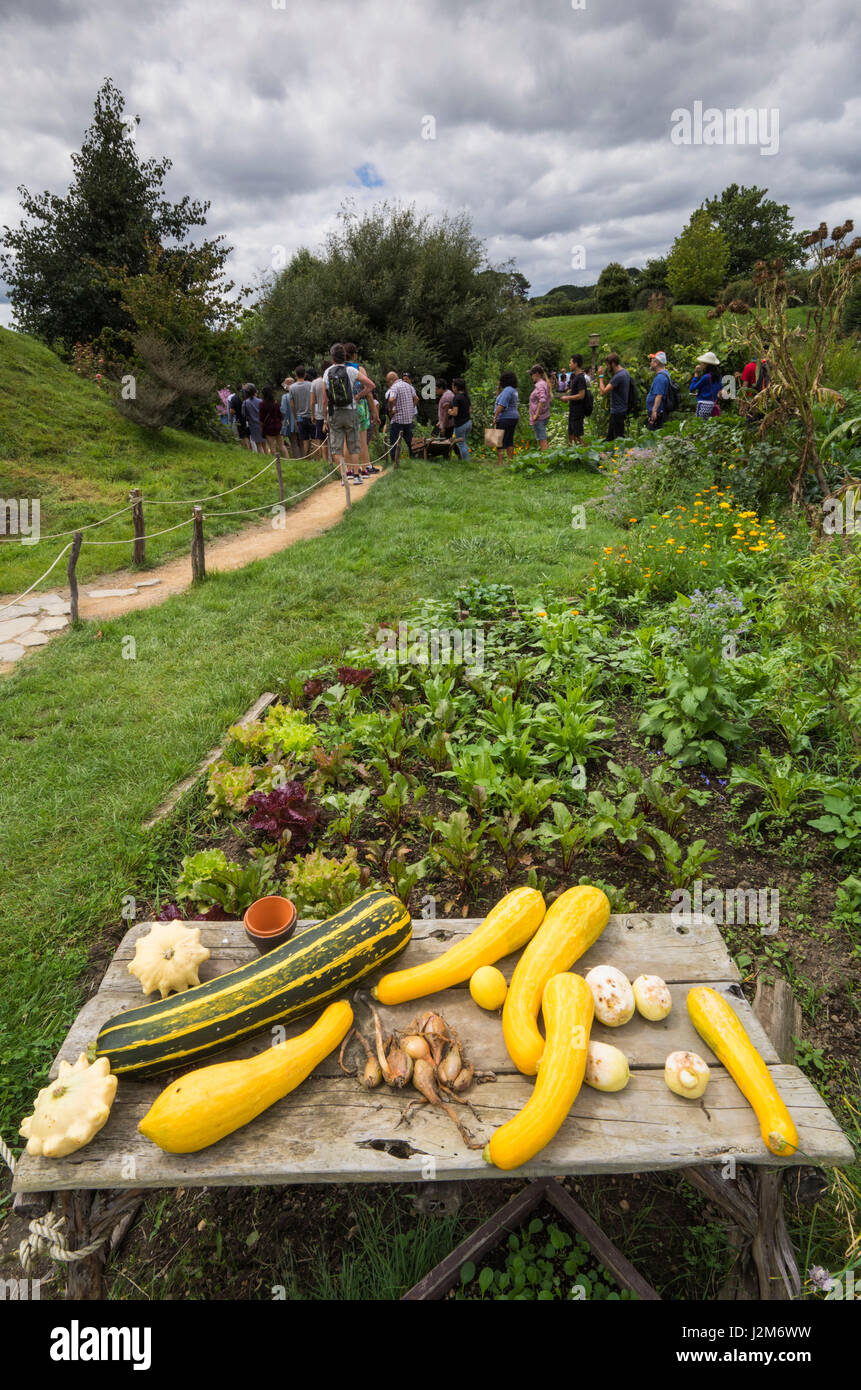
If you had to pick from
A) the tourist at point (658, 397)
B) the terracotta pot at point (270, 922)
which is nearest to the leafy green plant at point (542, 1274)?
the terracotta pot at point (270, 922)

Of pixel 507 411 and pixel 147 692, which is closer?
pixel 147 692

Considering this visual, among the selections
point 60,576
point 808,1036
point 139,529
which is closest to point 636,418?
point 139,529

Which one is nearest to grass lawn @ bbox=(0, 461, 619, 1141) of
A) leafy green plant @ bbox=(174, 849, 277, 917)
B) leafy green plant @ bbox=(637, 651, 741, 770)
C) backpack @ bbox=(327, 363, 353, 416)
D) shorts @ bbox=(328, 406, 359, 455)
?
leafy green plant @ bbox=(174, 849, 277, 917)

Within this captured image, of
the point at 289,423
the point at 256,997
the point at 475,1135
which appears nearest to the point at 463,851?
the point at 256,997

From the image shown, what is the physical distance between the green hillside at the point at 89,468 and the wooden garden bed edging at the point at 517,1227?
28.5ft

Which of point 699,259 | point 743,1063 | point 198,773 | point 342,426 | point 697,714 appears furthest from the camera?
point 699,259

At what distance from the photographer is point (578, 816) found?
388 centimetres

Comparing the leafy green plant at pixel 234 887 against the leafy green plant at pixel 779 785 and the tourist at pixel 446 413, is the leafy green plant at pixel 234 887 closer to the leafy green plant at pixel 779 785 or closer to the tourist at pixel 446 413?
the leafy green plant at pixel 779 785

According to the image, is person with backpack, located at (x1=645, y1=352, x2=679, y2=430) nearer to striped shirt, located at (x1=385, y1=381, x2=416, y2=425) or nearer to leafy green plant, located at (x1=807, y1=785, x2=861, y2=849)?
striped shirt, located at (x1=385, y1=381, x2=416, y2=425)

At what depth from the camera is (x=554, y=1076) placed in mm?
1716

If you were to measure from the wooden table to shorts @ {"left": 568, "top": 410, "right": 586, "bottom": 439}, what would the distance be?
44.9ft

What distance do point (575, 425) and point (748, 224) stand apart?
45.2 metres

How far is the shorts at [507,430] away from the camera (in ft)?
45.2

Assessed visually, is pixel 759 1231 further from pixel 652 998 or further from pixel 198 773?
pixel 198 773
